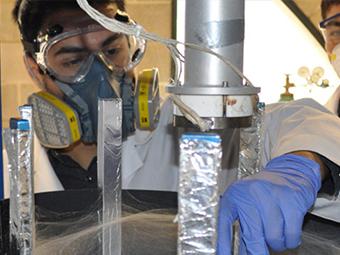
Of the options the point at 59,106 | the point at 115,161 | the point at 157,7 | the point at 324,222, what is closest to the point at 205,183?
the point at 115,161

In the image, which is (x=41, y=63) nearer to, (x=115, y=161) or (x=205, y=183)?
(x=115, y=161)

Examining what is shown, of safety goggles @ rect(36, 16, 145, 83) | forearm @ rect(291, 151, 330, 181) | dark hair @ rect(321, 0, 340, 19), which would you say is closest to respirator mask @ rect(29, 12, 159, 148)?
safety goggles @ rect(36, 16, 145, 83)

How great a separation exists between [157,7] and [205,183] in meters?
1.89

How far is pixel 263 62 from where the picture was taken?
228cm

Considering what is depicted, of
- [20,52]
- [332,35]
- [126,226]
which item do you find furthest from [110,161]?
[20,52]

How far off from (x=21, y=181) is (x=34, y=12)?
31.5 inches

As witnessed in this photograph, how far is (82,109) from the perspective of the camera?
1.23 metres

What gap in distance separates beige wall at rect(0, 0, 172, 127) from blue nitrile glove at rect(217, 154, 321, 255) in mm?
1563

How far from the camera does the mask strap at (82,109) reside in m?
1.23

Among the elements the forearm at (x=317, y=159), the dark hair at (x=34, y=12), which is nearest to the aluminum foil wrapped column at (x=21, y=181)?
the forearm at (x=317, y=159)

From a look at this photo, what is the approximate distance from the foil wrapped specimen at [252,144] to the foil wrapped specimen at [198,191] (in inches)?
10.5

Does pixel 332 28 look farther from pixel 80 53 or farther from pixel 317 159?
pixel 317 159

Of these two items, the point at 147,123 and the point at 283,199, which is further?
the point at 147,123

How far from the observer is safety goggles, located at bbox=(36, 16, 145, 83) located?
4.08 ft
